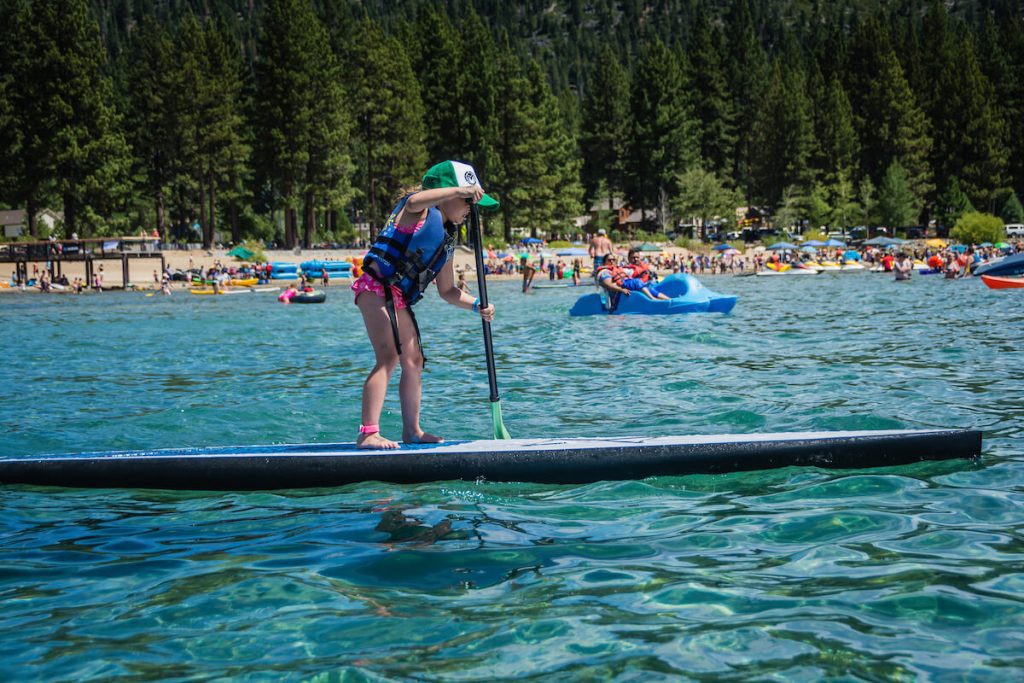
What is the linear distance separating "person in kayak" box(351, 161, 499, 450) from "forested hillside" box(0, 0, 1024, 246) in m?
60.4

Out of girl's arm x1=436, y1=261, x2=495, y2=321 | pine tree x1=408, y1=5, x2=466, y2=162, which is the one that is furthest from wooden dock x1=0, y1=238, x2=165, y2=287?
girl's arm x1=436, y1=261, x2=495, y2=321

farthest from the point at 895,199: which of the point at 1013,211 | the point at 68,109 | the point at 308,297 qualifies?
the point at 68,109

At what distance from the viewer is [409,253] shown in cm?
647

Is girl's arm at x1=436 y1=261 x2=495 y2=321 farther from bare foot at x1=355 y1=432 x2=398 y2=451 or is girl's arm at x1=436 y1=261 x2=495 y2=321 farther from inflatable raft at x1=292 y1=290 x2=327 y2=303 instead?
inflatable raft at x1=292 y1=290 x2=327 y2=303

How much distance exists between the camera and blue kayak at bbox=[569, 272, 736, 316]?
21.9m

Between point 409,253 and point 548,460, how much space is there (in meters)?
1.59

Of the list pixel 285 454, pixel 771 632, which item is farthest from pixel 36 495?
pixel 771 632

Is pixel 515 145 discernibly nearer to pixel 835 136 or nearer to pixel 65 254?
pixel 835 136

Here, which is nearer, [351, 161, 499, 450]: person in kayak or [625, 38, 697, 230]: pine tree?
[351, 161, 499, 450]: person in kayak

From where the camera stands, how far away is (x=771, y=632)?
3695 mm

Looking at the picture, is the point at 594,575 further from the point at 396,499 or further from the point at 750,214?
the point at 750,214

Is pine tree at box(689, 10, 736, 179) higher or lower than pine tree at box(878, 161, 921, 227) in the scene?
higher

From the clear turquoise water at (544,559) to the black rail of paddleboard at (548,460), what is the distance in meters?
0.10

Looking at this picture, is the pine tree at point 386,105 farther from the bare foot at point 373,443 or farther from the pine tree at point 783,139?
the bare foot at point 373,443
